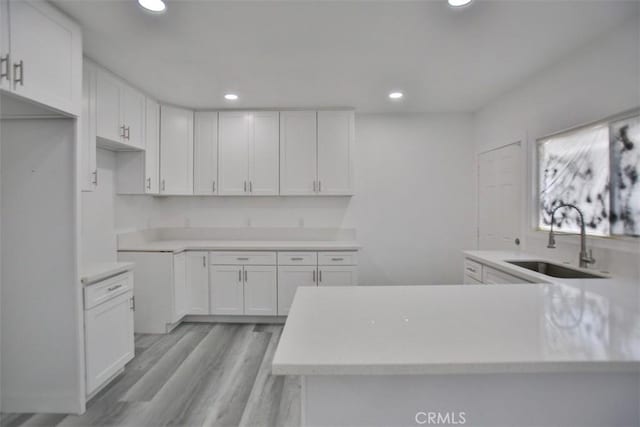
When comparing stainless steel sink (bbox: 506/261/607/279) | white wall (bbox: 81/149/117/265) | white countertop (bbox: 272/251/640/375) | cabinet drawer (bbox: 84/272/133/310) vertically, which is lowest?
cabinet drawer (bbox: 84/272/133/310)

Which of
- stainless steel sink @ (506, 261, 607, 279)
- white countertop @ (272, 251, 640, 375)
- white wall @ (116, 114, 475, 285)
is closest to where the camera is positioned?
white countertop @ (272, 251, 640, 375)

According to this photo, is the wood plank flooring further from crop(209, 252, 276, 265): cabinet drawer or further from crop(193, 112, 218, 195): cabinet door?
crop(193, 112, 218, 195): cabinet door

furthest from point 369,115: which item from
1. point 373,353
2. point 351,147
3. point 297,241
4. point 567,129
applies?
point 373,353

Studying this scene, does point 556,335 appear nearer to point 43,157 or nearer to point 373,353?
point 373,353

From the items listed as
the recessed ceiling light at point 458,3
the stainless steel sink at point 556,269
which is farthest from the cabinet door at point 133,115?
the stainless steel sink at point 556,269

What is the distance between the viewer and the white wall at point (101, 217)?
2.79 m

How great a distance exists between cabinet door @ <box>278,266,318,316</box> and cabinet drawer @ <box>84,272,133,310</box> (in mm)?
1483

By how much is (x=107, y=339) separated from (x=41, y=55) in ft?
6.14

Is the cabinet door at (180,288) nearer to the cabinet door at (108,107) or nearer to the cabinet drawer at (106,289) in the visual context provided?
the cabinet drawer at (106,289)

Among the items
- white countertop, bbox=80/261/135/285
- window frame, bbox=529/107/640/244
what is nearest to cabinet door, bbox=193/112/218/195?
white countertop, bbox=80/261/135/285

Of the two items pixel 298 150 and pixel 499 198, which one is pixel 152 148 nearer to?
pixel 298 150

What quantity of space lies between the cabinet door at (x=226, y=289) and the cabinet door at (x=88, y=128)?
4.92 feet

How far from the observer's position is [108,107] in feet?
8.60

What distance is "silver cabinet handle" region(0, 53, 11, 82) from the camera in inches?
58.1
